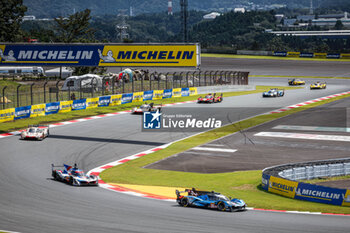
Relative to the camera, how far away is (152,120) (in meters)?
43.7

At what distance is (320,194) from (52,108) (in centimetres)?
3188

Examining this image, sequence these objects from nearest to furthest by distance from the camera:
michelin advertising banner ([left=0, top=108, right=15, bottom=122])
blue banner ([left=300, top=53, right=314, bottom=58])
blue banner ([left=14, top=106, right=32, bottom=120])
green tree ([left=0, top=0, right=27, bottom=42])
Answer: michelin advertising banner ([left=0, top=108, right=15, bottom=122]) → blue banner ([left=14, top=106, right=32, bottom=120]) → green tree ([left=0, top=0, right=27, bottom=42]) → blue banner ([left=300, top=53, right=314, bottom=58])

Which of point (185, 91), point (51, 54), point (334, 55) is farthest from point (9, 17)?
point (334, 55)

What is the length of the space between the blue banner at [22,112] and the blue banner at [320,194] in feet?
96.4

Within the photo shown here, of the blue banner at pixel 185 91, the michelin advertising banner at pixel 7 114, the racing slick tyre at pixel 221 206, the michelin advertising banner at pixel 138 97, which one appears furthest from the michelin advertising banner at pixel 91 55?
the blue banner at pixel 185 91

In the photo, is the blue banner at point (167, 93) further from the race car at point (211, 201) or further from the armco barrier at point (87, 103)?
the race car at point (211, 201)

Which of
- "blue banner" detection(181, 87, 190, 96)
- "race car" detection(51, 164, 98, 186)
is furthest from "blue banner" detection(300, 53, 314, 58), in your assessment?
"race car" detection(51, 164, 98, 186)

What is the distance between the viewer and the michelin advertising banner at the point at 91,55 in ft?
128

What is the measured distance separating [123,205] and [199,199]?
121 inches

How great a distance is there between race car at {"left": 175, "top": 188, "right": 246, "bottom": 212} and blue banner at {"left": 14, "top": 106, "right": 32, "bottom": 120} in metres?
Answer: 27.3

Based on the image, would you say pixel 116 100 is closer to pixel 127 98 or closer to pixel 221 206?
pixel 127 98

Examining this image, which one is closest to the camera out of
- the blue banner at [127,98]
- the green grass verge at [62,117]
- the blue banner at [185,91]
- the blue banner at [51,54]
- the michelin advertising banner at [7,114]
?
the green grass verge at [62,117]

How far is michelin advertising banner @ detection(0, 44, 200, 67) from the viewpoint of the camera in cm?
3888

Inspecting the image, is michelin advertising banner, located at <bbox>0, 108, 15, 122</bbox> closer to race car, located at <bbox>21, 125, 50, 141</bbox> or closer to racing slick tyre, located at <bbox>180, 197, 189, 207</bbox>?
race car, located at <bbox>21, 125, 50, 141</bbox>
